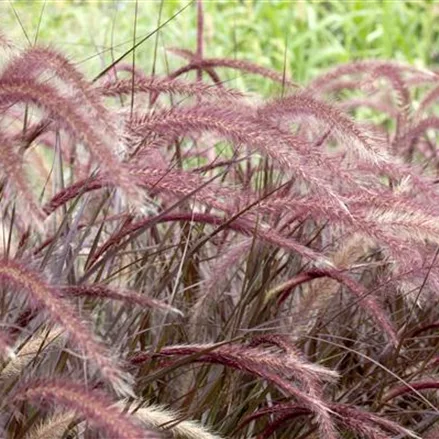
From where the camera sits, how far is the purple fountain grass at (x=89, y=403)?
1.46m

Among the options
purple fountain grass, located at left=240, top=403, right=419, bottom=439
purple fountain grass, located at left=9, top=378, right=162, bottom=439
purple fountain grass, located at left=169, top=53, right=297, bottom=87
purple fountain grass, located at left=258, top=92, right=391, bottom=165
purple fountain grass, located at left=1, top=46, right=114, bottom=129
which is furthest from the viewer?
purple fountain grass, located at left=169, top=53, right=297, bottom=87

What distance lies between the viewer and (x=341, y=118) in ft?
7.06

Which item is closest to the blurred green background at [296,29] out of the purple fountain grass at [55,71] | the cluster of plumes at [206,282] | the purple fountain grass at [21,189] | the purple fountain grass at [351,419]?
the cluster of plumes at [206,282]

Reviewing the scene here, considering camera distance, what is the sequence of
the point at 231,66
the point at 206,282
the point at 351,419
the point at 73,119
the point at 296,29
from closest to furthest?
the point at 73,119, the point at 351,419, the point at 206,282, the point at 231,66, the point at 296,29

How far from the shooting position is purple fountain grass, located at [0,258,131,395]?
4.80ft

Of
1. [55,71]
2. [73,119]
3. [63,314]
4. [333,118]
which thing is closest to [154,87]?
[333,118]

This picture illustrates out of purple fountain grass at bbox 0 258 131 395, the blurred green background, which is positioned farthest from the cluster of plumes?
the blurred green background

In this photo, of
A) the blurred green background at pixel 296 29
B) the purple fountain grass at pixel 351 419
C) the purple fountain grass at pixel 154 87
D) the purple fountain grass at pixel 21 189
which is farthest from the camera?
the blurred green background at pixel 296 29

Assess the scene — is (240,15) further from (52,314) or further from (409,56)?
(52,314)

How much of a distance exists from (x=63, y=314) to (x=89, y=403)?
4.6 inches

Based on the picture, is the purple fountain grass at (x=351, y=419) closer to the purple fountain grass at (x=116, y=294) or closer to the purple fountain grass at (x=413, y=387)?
the purple fountain grass at (x=413, y=387)

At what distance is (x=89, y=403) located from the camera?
1515mm

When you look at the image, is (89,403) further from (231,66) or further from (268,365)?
(231,66)

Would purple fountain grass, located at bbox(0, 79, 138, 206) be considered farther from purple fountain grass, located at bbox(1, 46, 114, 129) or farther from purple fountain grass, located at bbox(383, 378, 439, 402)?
purple fountain grass, located at bbox(383, 378, 439, 402)
